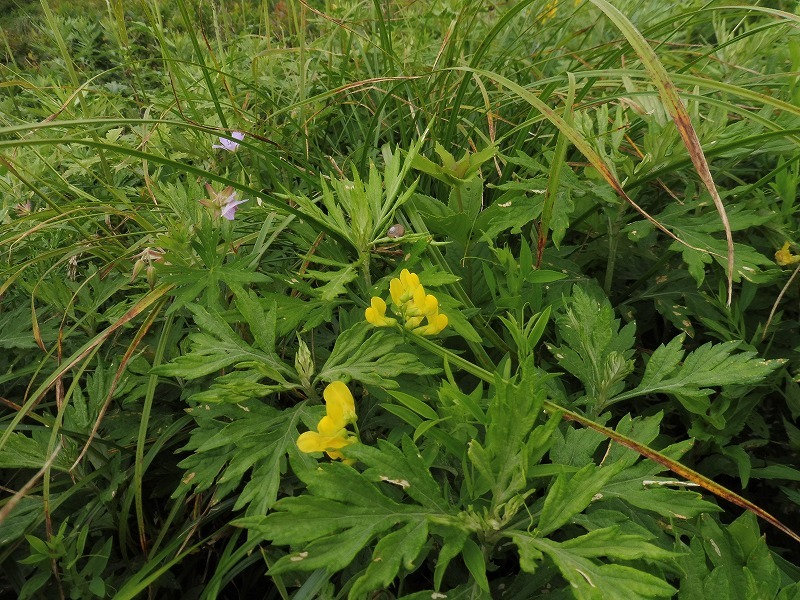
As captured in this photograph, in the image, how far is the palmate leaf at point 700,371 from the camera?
83cm

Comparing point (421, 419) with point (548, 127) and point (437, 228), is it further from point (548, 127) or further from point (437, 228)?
point (548, 127)

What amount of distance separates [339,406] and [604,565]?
357 millimetres

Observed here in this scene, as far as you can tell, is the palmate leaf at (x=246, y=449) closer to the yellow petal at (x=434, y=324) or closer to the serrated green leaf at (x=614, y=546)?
the yellow petal at (x=434, y=324)

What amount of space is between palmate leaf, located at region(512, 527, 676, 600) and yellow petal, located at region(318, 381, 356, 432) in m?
0.26

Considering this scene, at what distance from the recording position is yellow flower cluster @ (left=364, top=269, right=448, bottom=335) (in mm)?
795

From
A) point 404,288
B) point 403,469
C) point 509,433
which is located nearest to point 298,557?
point 403,469

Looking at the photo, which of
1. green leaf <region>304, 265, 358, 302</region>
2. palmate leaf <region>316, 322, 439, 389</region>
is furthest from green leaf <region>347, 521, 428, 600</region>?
green leaf <region>304, 265, 358, 302</region>

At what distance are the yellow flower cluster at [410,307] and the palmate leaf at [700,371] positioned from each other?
33cm

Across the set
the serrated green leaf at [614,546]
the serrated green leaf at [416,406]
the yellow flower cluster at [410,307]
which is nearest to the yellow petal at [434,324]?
the yellow flower cluster at [410,307]

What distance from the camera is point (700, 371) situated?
863 millimetres

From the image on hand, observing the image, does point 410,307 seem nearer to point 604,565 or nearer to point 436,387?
point 436,387

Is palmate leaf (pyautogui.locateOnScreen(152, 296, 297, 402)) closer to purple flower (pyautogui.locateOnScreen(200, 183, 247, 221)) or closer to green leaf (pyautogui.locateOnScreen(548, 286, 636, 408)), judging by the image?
purple flower (pyautogui.locateOnScreen(200, 183, 247, 221))

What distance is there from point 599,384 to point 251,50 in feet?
6.63

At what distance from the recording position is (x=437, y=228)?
3.45 feet
